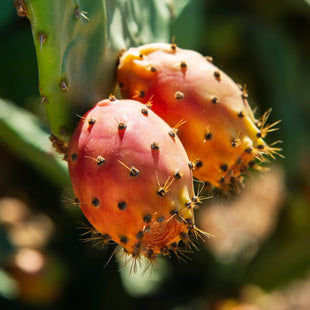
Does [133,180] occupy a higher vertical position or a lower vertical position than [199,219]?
higher

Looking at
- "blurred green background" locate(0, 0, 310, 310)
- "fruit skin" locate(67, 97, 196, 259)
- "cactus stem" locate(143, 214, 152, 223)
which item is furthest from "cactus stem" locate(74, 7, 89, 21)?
Answer: "blurred green background" locate(0, 0, 310, 310)

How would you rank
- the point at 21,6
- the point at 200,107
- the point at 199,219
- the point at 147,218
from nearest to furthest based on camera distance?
the point at 147,218 < the point at 21,6 < the point at 200,107 < the point at 199,219

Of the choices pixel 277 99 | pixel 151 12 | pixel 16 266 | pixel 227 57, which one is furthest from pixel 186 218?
pixel 227 57

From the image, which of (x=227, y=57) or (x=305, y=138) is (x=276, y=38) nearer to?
(x=227, y=57)

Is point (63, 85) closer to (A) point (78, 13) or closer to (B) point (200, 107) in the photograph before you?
(A) point (78, 13)

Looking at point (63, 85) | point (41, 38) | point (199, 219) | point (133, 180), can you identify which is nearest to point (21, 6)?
point (41, 38)

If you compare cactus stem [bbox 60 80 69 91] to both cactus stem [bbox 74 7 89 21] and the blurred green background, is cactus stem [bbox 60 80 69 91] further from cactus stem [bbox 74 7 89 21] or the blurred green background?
the blurred green background

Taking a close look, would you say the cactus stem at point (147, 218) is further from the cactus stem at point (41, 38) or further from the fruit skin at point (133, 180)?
the cactus stem at point (41, 38)
